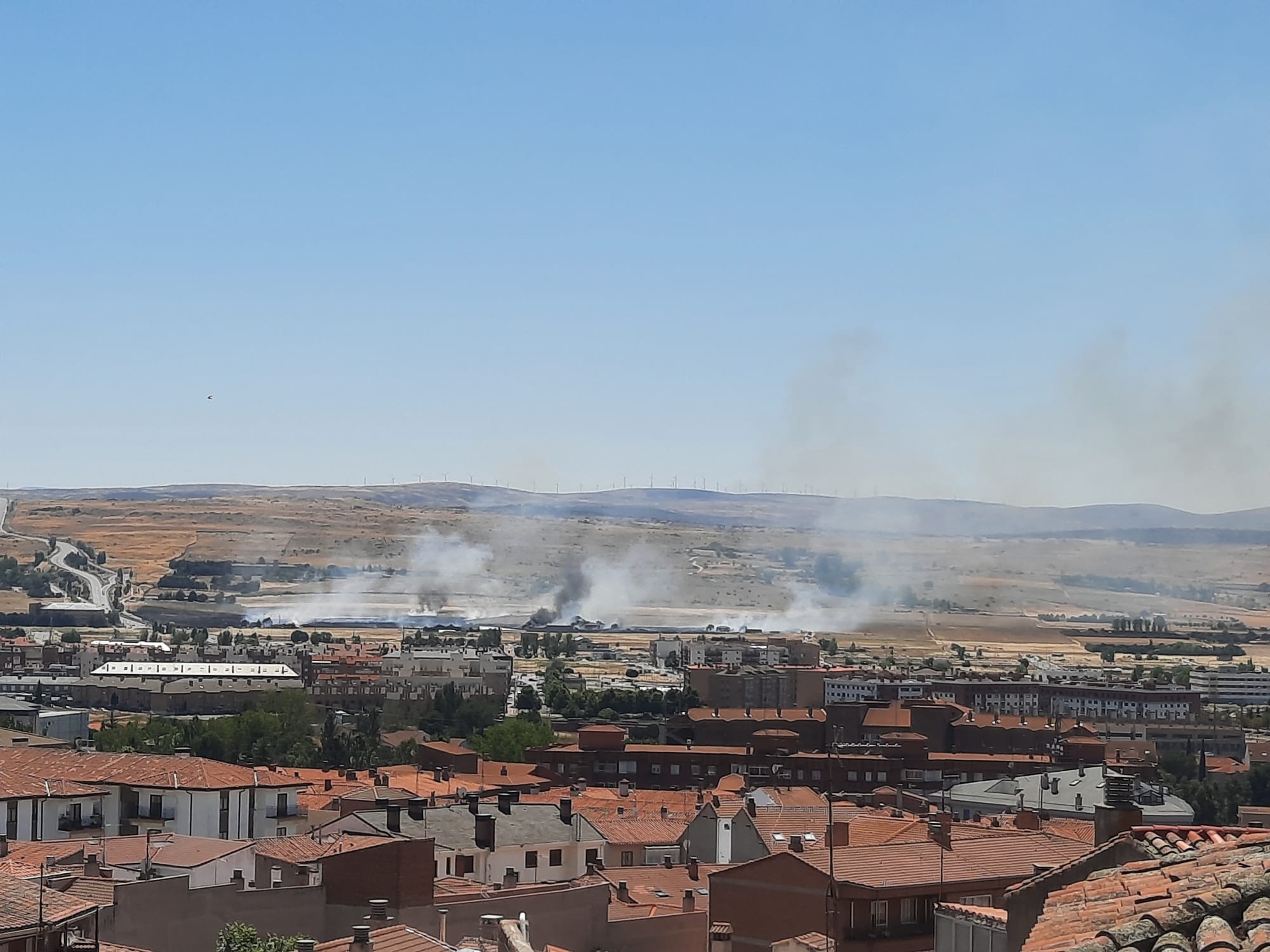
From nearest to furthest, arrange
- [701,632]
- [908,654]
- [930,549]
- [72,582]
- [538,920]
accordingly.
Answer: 1. [538,920]
2. [908,654]
3. [701,632]
4. [72,582]
5. [930,549]

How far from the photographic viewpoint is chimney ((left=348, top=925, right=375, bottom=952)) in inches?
476

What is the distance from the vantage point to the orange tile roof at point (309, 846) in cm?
2052

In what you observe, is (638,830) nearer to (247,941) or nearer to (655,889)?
(655,889)

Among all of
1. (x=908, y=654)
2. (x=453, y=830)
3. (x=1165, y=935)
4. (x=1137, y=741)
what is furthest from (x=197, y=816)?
(x=908, y=654)

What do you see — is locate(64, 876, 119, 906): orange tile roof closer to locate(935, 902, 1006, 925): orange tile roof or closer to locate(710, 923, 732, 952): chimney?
locate(710, 923, 732, 952): chimney

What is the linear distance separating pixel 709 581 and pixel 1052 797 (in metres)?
139

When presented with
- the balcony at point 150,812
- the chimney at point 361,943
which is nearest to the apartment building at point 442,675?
the balcony at point 150,812

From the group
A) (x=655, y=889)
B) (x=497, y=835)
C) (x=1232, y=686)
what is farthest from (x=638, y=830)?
(x=1232, y=686)

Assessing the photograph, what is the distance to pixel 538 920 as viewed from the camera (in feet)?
62.6

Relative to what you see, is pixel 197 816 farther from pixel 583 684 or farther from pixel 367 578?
pixel 367 578

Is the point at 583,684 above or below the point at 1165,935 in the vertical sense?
below

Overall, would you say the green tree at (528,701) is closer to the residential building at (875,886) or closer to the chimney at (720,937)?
the residential building at (875,886)

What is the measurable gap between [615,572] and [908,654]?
6111 centimetres

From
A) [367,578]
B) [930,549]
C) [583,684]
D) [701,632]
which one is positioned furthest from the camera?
[930,549]
